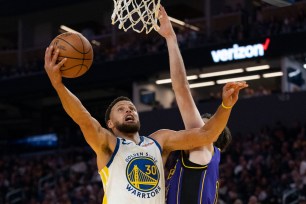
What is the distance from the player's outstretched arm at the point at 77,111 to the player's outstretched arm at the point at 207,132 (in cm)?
49

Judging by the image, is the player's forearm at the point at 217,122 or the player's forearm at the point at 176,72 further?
the player's forearm at the point at 176,72

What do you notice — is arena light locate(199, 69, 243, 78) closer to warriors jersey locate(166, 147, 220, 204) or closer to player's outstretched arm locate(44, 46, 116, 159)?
warriors jersey locate(166, 147, 220, 204)

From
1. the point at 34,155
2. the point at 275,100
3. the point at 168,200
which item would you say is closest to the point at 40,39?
the point at 34,155

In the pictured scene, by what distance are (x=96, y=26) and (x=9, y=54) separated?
348 cm

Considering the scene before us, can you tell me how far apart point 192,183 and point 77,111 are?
1155 millimetres

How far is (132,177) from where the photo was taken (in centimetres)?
540

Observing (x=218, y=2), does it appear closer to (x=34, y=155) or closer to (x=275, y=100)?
(x=275, y=100)

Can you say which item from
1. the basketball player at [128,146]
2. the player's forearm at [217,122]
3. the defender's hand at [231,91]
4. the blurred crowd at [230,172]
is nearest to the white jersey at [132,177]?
the basketball player at [128,146]

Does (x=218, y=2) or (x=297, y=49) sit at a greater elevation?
(x=218, y=2)

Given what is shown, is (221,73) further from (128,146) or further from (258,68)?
(128,146)

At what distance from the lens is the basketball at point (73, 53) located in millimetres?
5344

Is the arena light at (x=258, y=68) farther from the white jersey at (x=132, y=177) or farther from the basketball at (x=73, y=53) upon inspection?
the white jersey at (x=132, y=177)

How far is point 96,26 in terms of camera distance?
26.8m

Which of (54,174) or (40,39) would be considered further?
(40,39)
